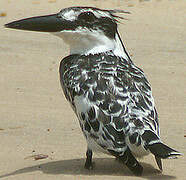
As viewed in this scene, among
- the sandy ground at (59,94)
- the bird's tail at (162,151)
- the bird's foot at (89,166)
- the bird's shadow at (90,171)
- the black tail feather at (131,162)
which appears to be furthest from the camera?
the sandy ground at (59,94)

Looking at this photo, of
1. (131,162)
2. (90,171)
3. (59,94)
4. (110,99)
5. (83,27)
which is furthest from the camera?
(59,94)

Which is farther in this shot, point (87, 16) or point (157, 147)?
point (87, 16)

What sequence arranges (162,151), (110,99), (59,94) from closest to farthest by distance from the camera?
(162,151) → (110,99) → (59,94)

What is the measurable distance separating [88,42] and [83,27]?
0.14 meters

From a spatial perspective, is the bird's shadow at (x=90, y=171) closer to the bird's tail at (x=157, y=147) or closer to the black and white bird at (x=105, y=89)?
the black and white bird at (x=105, y=89)

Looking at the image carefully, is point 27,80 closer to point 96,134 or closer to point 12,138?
point 12,138

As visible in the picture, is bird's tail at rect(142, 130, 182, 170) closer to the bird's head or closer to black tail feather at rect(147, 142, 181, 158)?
black tail feather at rect(147, 142, 181, 158)

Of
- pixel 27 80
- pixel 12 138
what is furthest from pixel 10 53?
pixel 12 138

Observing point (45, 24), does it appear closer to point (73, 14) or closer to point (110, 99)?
point (73, 14)

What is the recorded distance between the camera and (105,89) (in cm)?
491

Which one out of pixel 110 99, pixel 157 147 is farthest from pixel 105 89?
pixel 157 147

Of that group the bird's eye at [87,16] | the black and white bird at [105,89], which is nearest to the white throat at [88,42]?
the black and white bird at [105,89]

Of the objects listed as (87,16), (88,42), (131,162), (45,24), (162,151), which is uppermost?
(87,16)

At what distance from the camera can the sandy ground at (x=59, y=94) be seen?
5285mm
